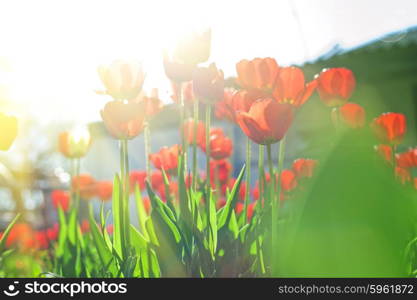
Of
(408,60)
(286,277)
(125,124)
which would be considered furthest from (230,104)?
(408,60)

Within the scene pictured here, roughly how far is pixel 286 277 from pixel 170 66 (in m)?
0.35

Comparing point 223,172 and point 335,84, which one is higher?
point 335,84

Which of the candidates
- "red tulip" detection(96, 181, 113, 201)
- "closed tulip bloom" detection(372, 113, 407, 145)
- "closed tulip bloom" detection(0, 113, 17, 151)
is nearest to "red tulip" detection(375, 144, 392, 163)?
"closed tulip bloom" detection(372, 113, 407, 145)

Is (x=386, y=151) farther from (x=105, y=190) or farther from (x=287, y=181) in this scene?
(x=105, y=190)

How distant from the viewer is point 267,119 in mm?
692

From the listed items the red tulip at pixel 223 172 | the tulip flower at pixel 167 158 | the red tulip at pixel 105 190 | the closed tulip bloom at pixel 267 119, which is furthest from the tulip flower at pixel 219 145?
the red tulip at pixel 105 190

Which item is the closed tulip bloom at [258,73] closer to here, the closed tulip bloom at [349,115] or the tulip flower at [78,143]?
the closed tulip bloom at [349,115]

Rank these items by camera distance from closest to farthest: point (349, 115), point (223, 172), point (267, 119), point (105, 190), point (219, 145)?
point (267, 119) < point (349, 115) < point (219, 145) < point (223, 172) < point (105, 190)

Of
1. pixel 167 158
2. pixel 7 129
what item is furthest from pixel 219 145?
pixel 7 129

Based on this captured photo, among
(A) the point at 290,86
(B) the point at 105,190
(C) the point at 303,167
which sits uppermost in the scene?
(A) the point at 290,86

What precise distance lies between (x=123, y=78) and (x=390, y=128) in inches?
22.1

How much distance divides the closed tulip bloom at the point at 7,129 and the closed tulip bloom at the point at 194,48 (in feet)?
0.82

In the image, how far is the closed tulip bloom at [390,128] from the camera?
3.31ft

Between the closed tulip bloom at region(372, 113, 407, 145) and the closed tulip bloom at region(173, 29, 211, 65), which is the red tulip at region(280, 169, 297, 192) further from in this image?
the closed tulip bloom at region(173, 29, 211, 65)
